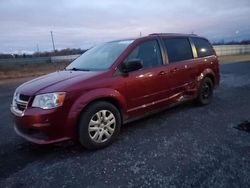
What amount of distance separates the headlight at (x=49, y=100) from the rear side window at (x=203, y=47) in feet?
12.7

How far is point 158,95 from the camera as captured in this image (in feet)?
17.2

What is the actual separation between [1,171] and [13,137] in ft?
4.58

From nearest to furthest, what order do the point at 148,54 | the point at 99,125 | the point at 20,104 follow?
1. the point at 20,104
2. the point at 99,125
3. the point at 148,54

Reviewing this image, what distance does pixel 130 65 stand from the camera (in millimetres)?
4621

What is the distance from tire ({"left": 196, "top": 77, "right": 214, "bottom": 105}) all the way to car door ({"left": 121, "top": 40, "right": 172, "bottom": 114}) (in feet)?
4.86

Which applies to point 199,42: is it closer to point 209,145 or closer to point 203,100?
point 203,100

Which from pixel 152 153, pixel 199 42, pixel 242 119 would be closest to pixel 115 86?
pixel 152 153

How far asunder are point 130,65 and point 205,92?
287 centimetres

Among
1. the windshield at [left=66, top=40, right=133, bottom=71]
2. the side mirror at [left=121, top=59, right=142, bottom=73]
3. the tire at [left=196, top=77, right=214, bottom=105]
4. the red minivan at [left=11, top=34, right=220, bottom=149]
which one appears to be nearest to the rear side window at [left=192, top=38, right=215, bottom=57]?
the red minivan at [left=11, top=34, right=220, bottom=149]

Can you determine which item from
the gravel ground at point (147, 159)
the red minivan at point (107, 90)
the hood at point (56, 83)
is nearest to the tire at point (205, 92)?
the red minivan at point (107, 90)

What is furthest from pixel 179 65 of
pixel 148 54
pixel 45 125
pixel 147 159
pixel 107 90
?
pixel 45 125

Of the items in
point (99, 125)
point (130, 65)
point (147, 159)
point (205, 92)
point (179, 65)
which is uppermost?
point (130, 65)

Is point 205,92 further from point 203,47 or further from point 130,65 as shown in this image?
point 130,65

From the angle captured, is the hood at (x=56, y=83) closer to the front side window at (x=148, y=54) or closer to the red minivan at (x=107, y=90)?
the red minivan at (x=107, y=90)
